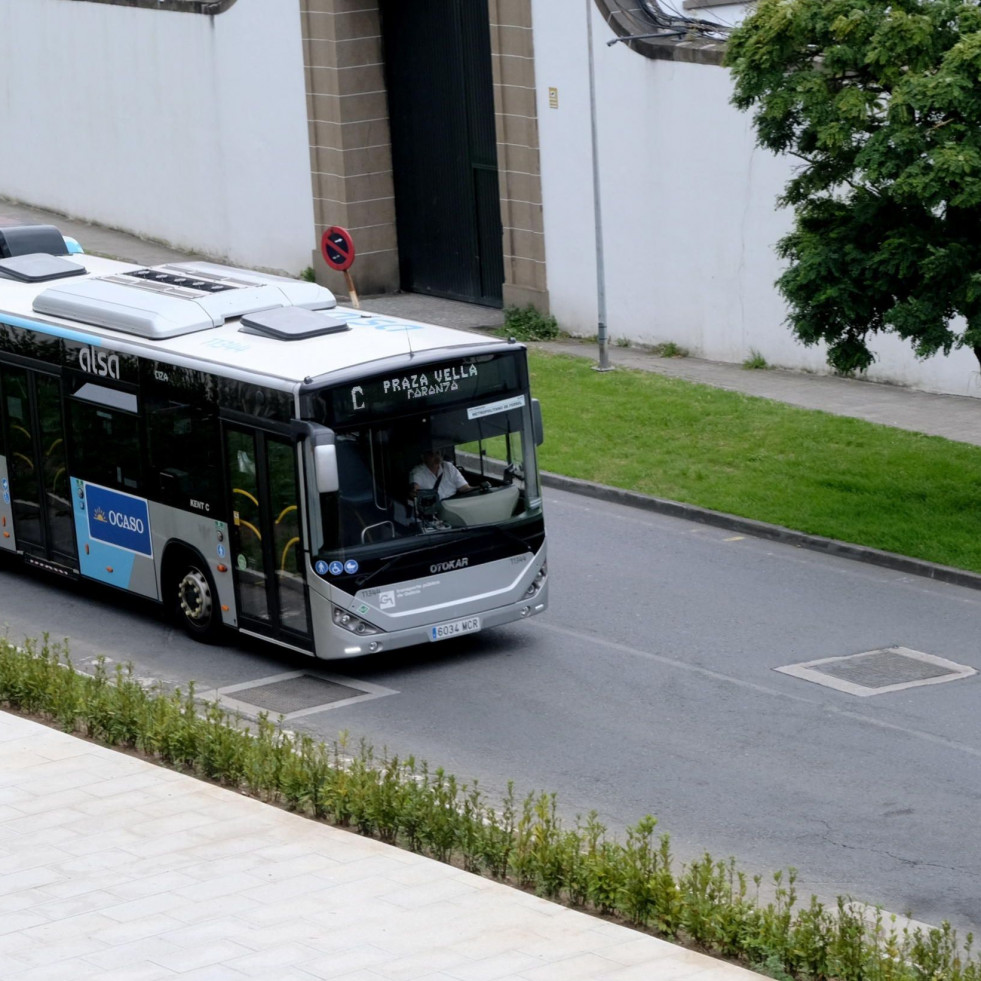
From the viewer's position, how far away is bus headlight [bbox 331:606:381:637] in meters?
14.4

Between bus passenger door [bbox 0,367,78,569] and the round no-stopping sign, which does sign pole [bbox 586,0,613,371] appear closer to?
the round no-stopping sign

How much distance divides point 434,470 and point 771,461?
6.86 meters

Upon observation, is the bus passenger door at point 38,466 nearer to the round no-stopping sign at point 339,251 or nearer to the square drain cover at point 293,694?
the square drain cover at point 293,694

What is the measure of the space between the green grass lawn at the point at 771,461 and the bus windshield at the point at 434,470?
448cm

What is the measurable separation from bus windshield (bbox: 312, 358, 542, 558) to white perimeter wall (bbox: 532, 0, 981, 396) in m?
9.49

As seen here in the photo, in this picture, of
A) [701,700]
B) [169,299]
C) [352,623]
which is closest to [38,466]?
[169,299]

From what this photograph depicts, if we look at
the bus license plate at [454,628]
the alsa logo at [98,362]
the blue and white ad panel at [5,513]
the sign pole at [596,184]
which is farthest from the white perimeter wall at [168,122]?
the bus license plate at [454,628]

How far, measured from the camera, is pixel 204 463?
15203 mm

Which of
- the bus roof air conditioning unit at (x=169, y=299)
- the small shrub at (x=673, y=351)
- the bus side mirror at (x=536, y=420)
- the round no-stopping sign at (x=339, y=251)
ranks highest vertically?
the bus roof air conditioning unit at (x=169, y=299)

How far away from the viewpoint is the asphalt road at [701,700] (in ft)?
38.2

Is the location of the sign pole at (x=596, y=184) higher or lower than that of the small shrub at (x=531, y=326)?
higher

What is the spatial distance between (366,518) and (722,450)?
7659 millimetres

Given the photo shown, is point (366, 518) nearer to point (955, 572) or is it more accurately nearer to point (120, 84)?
point (955, 572)

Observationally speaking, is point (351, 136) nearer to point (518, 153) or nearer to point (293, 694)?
point (518, 153)
